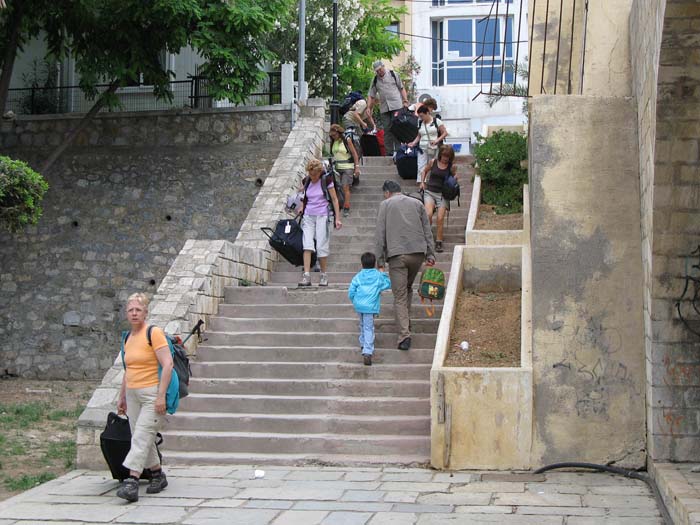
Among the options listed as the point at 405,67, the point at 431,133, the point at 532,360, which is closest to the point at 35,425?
the point at 532,360

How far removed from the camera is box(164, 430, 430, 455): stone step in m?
8.67

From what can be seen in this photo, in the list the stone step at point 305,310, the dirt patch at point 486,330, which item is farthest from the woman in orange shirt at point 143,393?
the stone step at point 305,310

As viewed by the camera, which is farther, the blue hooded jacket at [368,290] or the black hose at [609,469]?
the blue hooded jacket at [368,290]

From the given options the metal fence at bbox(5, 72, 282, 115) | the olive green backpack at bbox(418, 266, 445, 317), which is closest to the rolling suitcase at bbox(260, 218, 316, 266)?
the olive green backpack at bbox(418, 266, 445, 317)

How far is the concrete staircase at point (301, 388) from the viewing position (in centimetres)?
878

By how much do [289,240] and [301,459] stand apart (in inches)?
152

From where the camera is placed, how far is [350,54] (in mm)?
26000

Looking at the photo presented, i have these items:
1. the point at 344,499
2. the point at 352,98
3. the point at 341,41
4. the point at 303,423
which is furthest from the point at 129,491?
the point at 341,41

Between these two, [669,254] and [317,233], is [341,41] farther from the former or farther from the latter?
[669,254]

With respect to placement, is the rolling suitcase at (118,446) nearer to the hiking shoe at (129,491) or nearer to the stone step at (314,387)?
the hiking shoe at (129,491)

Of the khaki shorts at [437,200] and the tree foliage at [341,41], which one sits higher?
the tree foliage at [341,41]

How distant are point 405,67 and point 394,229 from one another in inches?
890

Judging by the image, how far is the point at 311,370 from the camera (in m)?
9.87

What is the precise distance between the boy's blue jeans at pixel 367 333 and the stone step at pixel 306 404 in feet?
1.63
